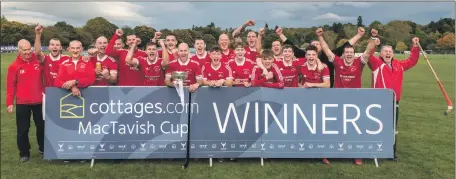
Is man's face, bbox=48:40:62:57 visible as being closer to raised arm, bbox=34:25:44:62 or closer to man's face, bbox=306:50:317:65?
raised arm, bbox=34:25:44:62

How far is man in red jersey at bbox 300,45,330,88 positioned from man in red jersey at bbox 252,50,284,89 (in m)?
0.45

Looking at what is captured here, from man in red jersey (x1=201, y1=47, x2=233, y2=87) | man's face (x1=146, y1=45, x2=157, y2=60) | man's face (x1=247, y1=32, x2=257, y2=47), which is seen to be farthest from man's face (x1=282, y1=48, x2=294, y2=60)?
man's face (x1=146, y1=45, x2=157, y2=60)

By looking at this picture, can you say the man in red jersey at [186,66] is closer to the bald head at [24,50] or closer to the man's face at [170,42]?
the man's face at [170,42]

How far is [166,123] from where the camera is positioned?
5410 mm

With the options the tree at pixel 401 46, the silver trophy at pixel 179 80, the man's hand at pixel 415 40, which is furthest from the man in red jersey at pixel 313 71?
the tree at pixel 401 46

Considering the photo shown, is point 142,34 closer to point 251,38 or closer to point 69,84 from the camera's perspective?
point 251,38

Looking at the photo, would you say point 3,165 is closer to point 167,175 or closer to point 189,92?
point 167,175

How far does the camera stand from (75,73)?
17.6ft

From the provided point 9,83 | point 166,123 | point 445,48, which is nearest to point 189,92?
point 166,123

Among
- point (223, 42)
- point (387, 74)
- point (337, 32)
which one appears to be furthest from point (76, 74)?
point (337, 32)

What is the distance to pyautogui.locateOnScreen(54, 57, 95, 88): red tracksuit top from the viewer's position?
17.4 feet

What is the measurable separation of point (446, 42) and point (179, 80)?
320 ft

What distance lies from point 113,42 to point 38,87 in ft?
4.90

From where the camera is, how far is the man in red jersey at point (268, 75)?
18.3 feet
